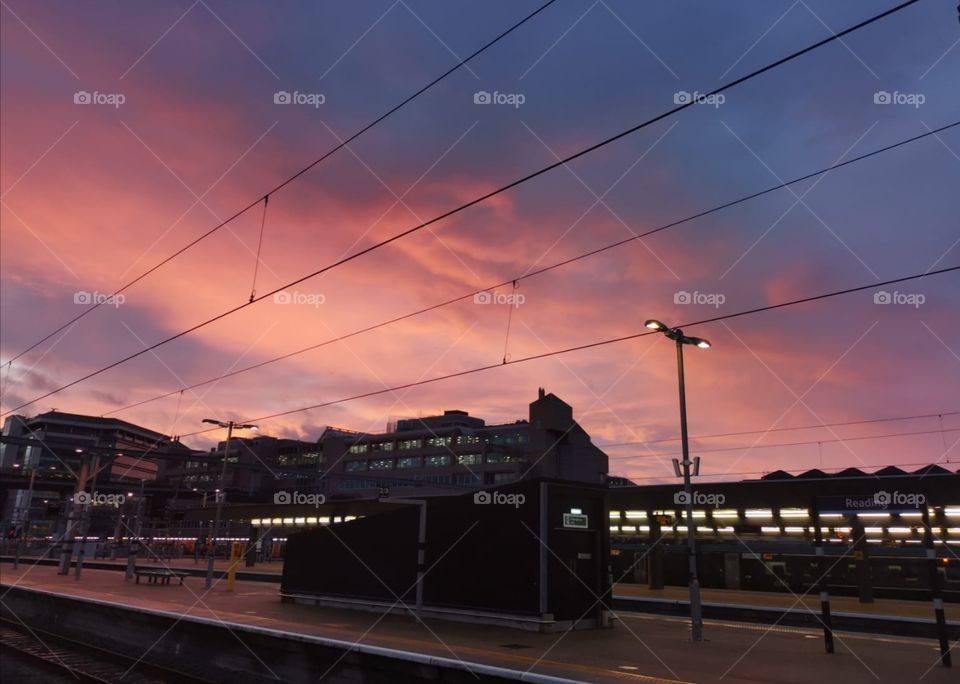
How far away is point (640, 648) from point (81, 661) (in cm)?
1433

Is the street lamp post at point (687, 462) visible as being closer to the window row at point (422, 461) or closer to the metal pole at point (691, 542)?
the metal pole at point (691, 542)

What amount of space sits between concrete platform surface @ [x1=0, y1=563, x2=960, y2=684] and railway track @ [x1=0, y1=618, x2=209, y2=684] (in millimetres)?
1842

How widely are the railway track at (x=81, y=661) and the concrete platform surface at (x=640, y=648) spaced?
1842 mm

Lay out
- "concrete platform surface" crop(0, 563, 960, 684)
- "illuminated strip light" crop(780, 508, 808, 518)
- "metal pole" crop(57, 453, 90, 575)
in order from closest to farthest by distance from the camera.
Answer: "concrete platform surface" crop(0, 563, 960, 684), "illuminated strip light" crop(780, 508, 808, 518), "metal pole" crop(57, 453, 90, 575)

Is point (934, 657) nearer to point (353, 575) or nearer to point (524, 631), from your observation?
point (524, 631)

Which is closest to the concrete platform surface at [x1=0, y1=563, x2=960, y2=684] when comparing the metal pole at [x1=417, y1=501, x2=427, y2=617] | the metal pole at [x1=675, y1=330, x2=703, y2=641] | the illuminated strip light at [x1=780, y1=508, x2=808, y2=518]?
the metal pole at [x1=675, y1=330, x2=703, y2=641]

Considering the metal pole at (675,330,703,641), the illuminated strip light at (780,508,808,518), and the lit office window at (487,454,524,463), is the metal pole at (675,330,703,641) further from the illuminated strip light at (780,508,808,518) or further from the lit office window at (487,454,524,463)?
the lit office window at (487,454,524,463)

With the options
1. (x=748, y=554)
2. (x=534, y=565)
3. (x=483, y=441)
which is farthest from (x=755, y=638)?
(x=483, y=441)

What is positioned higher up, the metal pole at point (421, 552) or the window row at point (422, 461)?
the window row at point (422, 461)

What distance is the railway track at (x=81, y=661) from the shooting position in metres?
15.4

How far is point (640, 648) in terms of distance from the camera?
48.3 feet

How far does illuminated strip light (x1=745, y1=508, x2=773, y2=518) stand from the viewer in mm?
33281

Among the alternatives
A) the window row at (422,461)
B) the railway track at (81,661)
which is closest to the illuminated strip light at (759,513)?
the railway track at (81,661)

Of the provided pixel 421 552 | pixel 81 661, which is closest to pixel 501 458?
pixel 421 552
